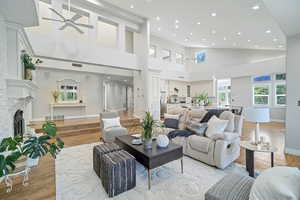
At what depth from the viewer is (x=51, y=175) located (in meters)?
2.60

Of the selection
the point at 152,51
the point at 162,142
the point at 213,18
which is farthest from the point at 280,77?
the point at 162,142

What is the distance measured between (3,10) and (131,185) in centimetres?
369

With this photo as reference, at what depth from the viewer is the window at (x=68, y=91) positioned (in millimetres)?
7273

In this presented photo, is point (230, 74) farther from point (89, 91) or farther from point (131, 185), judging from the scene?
point (131, 185)

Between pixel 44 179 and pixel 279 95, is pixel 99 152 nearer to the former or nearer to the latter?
pixel 44 179

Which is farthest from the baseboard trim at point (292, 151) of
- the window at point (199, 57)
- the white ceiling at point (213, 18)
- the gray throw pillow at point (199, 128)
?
the window at point (199, 57)

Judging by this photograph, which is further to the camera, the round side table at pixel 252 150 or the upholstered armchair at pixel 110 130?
the upholstered armchair at pixel 110 130

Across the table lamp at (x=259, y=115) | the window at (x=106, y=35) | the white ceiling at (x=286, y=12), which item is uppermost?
the window at (x=106, y=35)

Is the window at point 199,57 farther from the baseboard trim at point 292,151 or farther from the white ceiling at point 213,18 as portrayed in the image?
the baseboard trim at point 292,151

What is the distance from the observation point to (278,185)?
102 centimetres

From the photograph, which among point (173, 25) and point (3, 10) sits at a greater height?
point (173, 25)

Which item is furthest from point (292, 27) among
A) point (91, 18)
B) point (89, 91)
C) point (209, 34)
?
point (89, 91)

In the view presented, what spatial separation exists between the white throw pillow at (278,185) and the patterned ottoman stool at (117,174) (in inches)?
59.6

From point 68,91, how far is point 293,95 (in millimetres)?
8707
